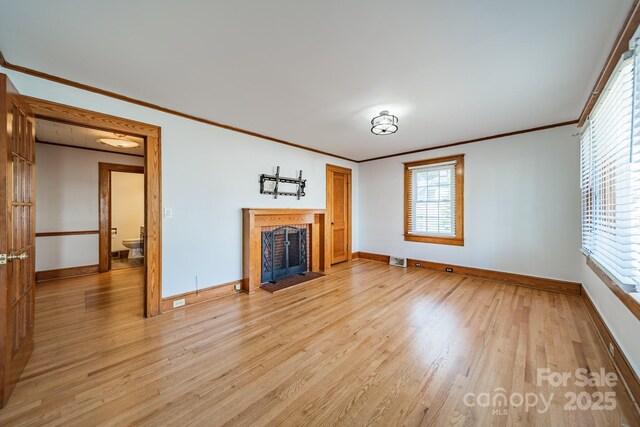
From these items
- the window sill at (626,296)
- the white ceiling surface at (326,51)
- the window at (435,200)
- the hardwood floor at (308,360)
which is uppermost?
the white ceiling surface at (326,51)

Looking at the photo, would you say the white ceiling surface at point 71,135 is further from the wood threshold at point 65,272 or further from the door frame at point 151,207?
the wood threshold at point 65,272

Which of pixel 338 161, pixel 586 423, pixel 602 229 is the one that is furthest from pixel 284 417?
pixel 338 161

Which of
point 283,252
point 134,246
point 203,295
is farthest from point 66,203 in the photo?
point 283,252

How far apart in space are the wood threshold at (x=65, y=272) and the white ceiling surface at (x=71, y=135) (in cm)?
228

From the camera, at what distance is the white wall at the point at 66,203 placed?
430 centimetres

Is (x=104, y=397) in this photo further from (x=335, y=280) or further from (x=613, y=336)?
(x=613, y=336)

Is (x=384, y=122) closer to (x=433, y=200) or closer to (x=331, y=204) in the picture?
(x=433, y=200)

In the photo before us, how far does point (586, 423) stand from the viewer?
1.43 m

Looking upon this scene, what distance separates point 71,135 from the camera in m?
3.93

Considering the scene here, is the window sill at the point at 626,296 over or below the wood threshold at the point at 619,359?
over

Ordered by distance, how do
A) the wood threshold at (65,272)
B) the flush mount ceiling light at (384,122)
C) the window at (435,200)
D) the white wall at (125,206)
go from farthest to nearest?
1. the white wall at (125,206)
2. the window at (435,200)
3. the wood threshold at (65,272)
4. the flush mount ceiling light at (384,122)

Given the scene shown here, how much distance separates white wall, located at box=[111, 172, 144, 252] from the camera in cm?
637

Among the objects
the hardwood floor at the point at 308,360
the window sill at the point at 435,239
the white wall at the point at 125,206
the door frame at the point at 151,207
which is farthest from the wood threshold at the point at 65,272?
the window sill at the point at 435,239

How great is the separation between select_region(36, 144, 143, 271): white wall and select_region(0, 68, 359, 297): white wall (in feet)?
9.84
